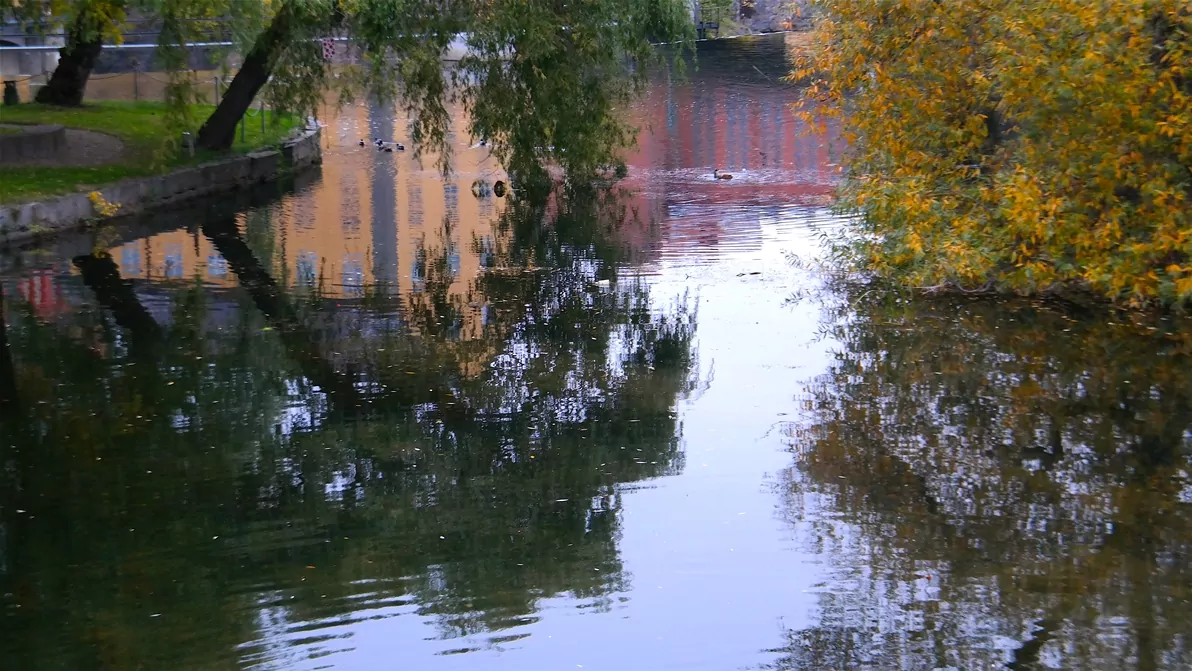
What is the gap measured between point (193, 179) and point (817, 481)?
16.8 metres

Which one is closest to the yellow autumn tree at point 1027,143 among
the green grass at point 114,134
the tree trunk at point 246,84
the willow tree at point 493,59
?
the willow tree at point 493,59

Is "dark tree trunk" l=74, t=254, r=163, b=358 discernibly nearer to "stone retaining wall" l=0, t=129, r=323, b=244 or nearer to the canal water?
the canal water

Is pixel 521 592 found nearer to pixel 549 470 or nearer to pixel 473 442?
pixel 549 470

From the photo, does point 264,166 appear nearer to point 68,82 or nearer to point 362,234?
point 68,82

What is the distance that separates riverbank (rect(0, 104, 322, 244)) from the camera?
18109 millimetres

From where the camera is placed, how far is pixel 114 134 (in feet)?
77.8

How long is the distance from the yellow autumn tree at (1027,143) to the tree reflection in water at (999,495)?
0.83 meters

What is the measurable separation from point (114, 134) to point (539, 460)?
58.7ft

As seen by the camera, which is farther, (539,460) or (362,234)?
(362,234)

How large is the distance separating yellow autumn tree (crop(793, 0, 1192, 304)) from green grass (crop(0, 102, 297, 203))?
12.4 metres

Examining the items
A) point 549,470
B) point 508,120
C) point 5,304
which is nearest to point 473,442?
point 549,470

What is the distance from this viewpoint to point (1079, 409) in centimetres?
1041

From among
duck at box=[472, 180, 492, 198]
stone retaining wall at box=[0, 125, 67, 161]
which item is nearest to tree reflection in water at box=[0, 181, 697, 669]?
stone retaining wall at box=[0, 125, 67, 161]

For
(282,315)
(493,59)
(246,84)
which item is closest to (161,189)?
(246,84)
